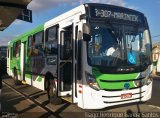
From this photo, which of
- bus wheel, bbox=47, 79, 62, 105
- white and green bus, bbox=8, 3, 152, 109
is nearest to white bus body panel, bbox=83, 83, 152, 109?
white and green bus, bbox=8, 3, 152, 109

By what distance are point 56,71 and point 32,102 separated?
2401mm

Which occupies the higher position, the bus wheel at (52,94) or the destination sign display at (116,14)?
the destination sign display at (116,14)

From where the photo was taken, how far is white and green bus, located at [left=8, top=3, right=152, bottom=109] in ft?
30.3

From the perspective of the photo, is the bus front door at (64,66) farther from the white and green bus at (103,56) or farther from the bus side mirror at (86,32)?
the bus side mirror at (86,32)

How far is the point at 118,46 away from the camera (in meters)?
9.66

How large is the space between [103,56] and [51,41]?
3.64 m

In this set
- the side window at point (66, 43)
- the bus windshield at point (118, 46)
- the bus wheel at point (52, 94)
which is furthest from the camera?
the bus wheel at point (52, 94)

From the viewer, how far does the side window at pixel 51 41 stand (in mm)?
11953

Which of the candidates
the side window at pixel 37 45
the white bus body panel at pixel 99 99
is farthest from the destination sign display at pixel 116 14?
the side window at pixel 37 45

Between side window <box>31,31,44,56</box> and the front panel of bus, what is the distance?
4.78 meters

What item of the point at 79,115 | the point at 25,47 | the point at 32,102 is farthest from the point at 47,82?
the point at 25,47

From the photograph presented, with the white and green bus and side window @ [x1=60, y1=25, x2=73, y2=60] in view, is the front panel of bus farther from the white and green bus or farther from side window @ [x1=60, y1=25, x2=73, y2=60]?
side window @ [x1=60, y1=25, x2=73, y2=60]

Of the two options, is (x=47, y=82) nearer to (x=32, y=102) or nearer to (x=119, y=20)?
(x=32, y=102)

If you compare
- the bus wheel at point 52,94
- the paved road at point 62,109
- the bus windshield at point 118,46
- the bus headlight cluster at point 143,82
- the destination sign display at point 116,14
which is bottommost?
the paved road at point 62,109
